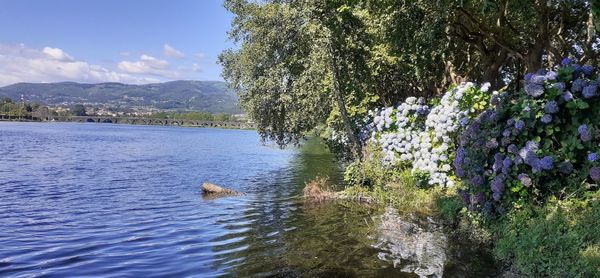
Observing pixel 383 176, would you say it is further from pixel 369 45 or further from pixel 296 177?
pixel 296 177

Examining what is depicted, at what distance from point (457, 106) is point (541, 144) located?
5.22 meters

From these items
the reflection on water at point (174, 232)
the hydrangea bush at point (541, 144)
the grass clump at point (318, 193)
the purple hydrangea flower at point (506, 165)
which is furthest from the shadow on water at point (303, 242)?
the purple hydrangea flower at point (506, 165)

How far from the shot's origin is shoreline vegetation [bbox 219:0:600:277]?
773cm

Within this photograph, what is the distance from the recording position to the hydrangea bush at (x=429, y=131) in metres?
13.1

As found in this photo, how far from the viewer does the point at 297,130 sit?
2625 centimetres

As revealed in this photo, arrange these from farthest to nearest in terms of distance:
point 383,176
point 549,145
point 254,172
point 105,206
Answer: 1. point 254,172
2. point 105,206
3. point 383,176
4. point 549,145

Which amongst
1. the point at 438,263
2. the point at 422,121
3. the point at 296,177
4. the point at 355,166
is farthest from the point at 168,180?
the point at 438,263

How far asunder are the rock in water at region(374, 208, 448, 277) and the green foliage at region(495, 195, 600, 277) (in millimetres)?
1133

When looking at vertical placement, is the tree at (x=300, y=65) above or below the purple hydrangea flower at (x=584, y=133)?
above

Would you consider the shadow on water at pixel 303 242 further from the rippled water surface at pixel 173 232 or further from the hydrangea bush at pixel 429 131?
the hydrangea bush at pixel 429 131

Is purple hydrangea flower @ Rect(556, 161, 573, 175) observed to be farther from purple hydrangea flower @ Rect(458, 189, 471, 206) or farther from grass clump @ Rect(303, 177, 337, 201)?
grass clump @ Rect(303, 177, 337, 201)

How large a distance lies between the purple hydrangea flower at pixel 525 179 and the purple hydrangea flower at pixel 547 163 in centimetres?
29

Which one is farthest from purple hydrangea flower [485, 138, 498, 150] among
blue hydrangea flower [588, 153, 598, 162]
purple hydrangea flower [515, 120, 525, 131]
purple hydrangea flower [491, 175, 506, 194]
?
blue hydrangea flower [588, 153, 598, 162]

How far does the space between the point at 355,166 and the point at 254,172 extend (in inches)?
605
